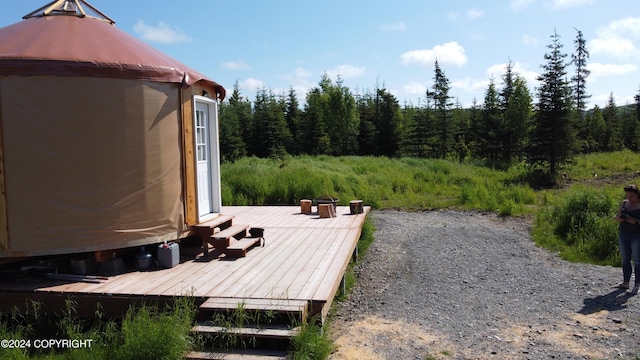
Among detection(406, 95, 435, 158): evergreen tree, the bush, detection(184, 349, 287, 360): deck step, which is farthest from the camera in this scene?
detection(406, 95, 435, 158): evergreen tree

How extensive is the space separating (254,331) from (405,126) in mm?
24231

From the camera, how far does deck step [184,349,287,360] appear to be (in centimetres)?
321

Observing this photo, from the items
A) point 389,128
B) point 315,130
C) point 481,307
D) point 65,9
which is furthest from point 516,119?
point 65,9

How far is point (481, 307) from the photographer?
180 inches

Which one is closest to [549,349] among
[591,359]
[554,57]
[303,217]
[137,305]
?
[591,359]

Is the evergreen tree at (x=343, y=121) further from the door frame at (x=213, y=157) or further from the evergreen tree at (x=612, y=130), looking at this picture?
the door frame at (x=213, y=157)

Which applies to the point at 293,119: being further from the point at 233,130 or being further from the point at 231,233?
the point at 231,233

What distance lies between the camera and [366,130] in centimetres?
2722

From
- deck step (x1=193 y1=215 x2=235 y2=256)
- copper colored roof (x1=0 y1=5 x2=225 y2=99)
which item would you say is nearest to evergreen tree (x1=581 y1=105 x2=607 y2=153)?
deck step (x1=193 y1=215 x2=235 y2=256)

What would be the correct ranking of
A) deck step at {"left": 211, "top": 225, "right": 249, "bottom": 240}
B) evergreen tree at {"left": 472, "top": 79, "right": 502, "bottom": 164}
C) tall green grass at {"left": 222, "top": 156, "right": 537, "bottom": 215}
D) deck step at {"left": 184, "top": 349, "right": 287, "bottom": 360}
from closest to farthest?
1. deck step at {"left": 184, "top": 349, "right": 287, "bottom": 360}
2. deck step at {"left": 211, "top": 225, "right": 249, "bottom": 240}
3. tall green grass at {"left": 222, "top": 156, "right": 537, "bottom": 215}
4. evergreen tree at {"left": 472, "top": 79, "right": 502, "bottom": 164}

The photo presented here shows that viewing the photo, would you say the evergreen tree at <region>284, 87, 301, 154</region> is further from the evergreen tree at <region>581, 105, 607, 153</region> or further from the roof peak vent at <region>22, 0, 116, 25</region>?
the roof peak vent at <region>22, 0, 116, 25</region>

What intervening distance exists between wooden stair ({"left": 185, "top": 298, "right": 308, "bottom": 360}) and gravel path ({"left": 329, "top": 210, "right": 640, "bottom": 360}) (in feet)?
1.59

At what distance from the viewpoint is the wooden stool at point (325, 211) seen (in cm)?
761

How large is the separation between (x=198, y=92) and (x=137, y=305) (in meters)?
2.43
